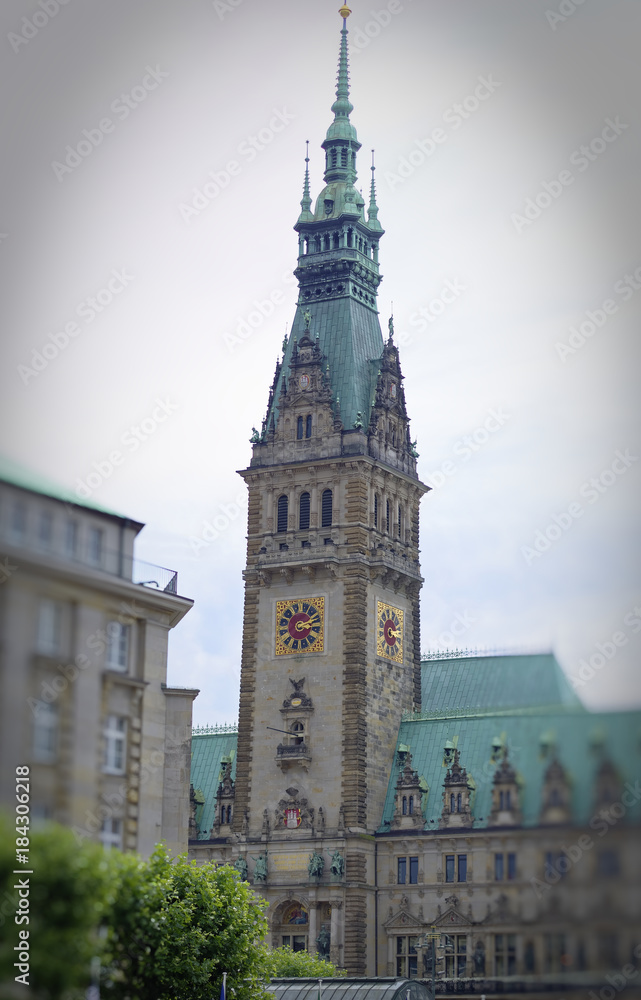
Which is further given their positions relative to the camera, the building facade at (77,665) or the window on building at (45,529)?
the window on building at (45,529)

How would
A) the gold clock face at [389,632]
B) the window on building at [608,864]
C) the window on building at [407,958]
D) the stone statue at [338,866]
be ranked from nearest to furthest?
the window on building at [608,864], the window on building at [407,958], the stone statue at [338,866], the gold clock face at [389,632]

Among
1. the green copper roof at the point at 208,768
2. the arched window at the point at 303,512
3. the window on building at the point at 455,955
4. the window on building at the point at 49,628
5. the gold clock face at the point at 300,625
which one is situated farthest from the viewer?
the green copper roof at the point at 208,768

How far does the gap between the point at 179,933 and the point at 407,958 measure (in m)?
51.3

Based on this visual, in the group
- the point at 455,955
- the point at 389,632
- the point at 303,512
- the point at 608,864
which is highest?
the point at 303,512

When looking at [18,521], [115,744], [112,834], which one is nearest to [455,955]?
[112,834]

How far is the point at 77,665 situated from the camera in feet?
164

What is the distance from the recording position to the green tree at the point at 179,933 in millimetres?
61688

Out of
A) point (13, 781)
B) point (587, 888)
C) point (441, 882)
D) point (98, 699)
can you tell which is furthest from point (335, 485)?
point (587, 888)

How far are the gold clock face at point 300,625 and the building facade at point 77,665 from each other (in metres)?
61.1

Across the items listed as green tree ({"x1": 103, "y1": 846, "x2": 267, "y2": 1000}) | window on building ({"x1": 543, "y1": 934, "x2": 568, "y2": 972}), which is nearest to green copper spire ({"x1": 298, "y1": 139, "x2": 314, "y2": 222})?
green tree ({"x1": 103, "y1": 846, "x2": 267, "y2": 1000})

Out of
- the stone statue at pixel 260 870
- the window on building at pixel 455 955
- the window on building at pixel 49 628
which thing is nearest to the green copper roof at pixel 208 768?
the stone statue at pixel 260 870

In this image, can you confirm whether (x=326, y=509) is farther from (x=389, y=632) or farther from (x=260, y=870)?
(x=260, y=870)

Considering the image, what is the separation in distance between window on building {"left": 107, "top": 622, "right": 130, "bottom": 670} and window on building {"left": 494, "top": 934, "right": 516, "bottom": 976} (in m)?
16.8

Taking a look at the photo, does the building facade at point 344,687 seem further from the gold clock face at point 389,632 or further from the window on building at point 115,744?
the window on building at point 115,744
